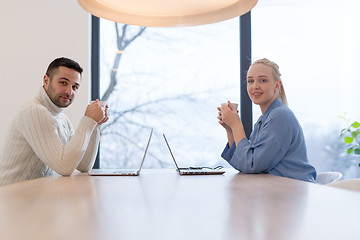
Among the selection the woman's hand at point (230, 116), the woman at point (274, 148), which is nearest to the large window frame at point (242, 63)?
the woman at point (274, 148)

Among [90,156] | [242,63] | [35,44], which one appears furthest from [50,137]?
[242,63]

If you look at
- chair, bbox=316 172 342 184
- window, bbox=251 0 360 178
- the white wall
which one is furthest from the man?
window, bbox=251 0 360 178

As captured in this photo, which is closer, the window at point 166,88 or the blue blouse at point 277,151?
the blue blouse at point 277,151

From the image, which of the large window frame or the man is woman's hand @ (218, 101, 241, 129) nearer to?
the man

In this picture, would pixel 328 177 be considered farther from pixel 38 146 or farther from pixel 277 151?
pixel 38 146

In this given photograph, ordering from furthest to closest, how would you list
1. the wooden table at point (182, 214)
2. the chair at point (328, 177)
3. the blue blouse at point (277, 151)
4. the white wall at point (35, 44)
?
the white wall at point (35, 44) → the chair at point (328, 177) → the blue blouse at point (277, 151) → the wooden table at point (182, 214)

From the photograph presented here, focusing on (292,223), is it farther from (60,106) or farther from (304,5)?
(304,5)

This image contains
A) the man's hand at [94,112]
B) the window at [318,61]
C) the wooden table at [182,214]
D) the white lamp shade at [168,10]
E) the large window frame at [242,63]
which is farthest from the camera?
the window at [318,61]

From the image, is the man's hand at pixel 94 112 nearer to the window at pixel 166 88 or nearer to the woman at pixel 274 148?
the woman at pixel 274 148

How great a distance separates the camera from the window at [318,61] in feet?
12.4

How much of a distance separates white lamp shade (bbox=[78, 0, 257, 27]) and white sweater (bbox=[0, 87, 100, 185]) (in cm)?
50

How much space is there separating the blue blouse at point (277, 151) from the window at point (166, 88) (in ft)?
6.57

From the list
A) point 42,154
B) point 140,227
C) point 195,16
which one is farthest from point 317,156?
point 140,227

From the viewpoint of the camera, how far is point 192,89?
370cm
